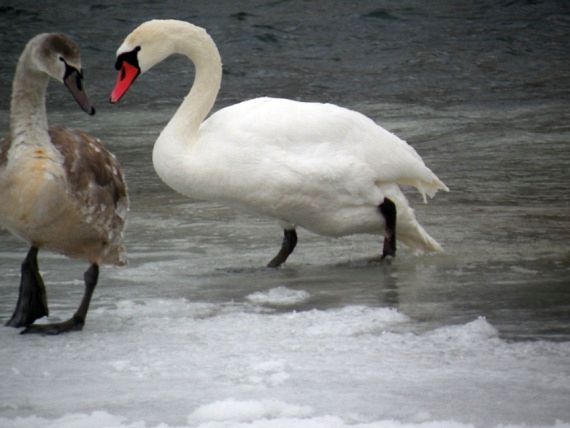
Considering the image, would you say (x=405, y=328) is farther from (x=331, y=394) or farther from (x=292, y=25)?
(x=292, y=25)

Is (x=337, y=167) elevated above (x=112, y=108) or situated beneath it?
elevated above

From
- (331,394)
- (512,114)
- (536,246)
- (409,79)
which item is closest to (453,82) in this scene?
(409,79)

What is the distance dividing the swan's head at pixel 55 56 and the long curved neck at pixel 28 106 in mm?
53

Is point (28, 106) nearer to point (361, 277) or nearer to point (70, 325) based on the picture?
point (70, 325)

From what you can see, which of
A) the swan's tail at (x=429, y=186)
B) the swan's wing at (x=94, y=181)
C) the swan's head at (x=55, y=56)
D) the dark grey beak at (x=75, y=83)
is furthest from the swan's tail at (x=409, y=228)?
the swan's head at (x=55, y=56)

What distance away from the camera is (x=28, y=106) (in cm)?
593

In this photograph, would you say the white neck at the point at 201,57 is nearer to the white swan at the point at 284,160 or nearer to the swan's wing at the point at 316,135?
the white swan at the point at 284,160

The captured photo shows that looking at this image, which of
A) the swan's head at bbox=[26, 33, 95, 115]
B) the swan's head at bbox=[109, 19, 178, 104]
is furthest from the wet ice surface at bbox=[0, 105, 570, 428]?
the swan's head at bbox=[26, 33, 95, 115]

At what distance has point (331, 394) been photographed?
15.8 feet

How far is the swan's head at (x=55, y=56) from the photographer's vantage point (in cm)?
589

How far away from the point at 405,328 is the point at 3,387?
1.67m

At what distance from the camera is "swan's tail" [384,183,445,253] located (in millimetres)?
7676

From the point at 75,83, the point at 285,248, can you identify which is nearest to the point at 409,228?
the point at 285,248

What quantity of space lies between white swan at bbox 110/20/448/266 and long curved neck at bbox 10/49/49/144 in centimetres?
144
